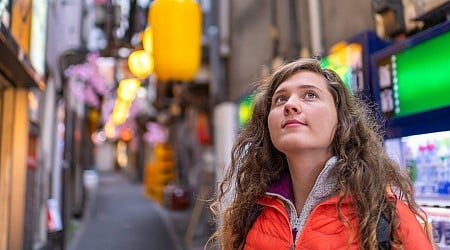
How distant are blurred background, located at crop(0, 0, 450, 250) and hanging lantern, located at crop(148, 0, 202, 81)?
19 mm

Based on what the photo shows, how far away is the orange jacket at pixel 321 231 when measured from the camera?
1.45 meters

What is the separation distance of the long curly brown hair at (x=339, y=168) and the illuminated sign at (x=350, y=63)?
1605mm

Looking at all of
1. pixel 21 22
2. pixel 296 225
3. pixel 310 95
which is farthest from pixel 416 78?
pixel 21 22

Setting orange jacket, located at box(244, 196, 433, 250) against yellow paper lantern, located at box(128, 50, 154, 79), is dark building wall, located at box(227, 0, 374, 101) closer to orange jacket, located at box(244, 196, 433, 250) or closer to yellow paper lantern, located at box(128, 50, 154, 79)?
orange jacket, located at box(244, 196, 433, 250)

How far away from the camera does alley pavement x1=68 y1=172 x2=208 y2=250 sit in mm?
9242

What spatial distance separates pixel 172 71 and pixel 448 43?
13.5ft

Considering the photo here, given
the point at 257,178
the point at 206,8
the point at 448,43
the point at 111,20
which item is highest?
the point at 206,8

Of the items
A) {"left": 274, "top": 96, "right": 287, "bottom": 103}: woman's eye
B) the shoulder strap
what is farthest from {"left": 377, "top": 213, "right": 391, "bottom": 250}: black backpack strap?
{"left": 274, "top": 96, "right": 287, "bottom": 103}: woman's eye

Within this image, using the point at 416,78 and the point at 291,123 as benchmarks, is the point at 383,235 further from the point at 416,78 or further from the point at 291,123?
the point at 416,78

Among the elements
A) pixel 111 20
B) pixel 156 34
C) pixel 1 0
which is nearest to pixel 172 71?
pixel 156 34

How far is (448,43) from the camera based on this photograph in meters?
2.58

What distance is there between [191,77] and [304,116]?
5.07m

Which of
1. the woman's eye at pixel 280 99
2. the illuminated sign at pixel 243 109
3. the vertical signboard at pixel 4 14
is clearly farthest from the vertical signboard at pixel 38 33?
the woman's eye at pixel 280 99

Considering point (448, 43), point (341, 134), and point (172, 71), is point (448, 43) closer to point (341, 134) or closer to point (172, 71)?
point (341, 134)
